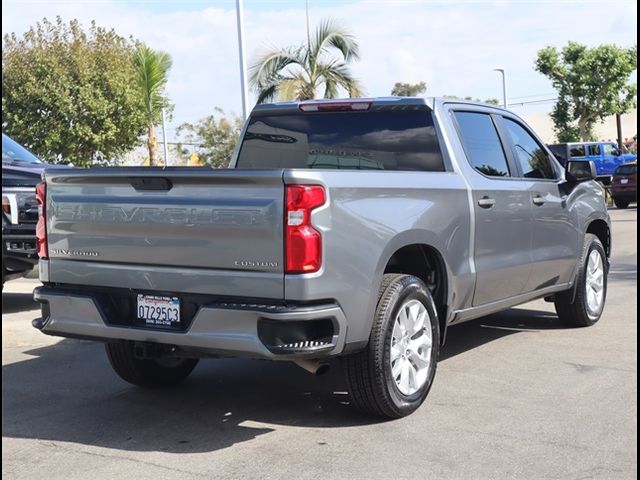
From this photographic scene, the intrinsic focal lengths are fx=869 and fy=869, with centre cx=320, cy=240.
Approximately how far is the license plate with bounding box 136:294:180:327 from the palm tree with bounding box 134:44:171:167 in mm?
18452

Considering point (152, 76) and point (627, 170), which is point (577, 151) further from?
point (152, 76)

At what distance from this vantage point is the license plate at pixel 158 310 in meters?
4.97

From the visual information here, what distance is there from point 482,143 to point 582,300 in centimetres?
216

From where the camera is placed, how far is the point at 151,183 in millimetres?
5000

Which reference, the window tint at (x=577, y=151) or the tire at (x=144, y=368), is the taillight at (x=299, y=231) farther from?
the window tint at (x=577, y=151)

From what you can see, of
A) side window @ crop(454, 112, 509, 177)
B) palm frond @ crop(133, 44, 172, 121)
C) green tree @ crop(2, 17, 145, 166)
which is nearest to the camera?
side window @ crop(454, 112, 509, 177)

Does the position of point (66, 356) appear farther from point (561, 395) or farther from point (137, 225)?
point (561, 395)

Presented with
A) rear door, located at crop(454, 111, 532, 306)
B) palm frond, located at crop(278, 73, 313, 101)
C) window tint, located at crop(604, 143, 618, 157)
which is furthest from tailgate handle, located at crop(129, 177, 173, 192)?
window tint, located at crop(604, 143, 618, 157)

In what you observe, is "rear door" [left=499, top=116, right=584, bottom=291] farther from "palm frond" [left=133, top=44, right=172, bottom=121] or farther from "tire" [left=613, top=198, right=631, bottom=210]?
"tire" [left=613, top=198, right=631, bottom=210]

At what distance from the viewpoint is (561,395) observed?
228 inches

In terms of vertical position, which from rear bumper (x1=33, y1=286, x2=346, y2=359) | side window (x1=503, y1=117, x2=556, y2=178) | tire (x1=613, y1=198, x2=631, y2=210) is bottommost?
rear bumper (x1=33, y1=286, x2=346, y2=359)

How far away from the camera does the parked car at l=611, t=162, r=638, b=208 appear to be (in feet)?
91.2

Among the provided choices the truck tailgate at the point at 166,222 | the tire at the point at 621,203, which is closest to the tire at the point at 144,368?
the truck tailgate at the point at 166,222

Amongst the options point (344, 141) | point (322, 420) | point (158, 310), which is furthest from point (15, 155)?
point (322, 420)
